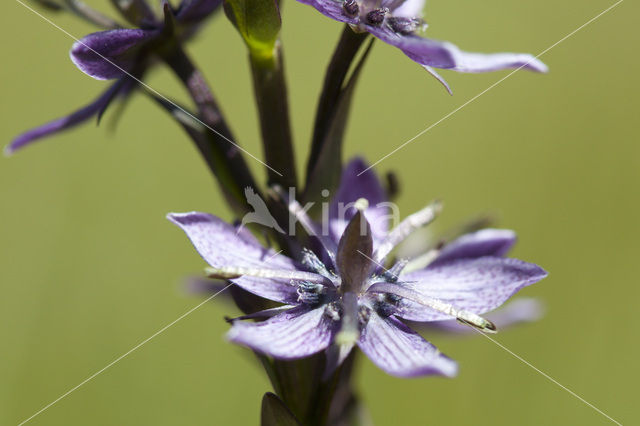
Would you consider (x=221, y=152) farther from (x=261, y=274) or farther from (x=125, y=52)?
(x=261, y=274)

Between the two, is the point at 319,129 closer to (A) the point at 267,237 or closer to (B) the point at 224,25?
(A) the point at 267,237

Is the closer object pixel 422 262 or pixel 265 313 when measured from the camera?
pixel 265 313

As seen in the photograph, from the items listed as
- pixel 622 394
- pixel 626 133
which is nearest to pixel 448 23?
pixel 626 133

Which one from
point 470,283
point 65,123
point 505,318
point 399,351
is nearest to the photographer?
point 399,351

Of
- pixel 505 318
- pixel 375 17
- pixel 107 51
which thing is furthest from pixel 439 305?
pixel 107 51

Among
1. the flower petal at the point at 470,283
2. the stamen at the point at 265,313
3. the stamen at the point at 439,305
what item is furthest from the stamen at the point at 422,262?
the stamen at the point at 265,313

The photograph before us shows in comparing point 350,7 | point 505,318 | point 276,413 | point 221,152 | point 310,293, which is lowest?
point 505,318

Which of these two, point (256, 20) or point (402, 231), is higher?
point (256, 20)
